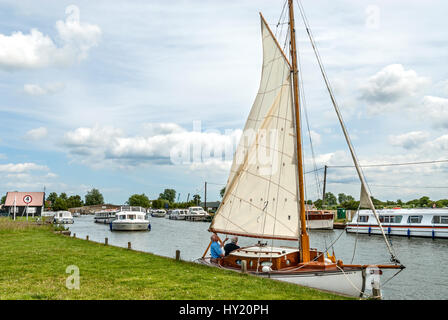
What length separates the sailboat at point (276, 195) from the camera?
1570cm

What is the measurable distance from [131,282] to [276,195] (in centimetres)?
779

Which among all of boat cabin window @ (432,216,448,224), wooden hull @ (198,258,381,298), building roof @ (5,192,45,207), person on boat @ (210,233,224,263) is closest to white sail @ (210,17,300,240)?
person on boat @ (210,233,224,263)

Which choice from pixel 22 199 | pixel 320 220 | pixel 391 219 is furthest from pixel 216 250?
pixel 22 199

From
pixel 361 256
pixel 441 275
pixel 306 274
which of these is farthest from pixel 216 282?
pixel 361 256

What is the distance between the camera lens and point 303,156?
59.7 feet

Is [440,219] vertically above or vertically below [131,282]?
above

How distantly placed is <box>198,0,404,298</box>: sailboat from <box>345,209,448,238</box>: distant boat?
32520 mm

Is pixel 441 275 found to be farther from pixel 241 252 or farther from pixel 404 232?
pixel 404 232

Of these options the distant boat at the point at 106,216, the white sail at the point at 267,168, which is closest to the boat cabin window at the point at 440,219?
the white sail at the point at 267,168

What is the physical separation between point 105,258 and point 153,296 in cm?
964

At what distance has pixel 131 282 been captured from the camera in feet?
42.7

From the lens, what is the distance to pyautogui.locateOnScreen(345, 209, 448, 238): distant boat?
50031mm

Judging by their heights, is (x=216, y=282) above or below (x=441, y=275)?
above

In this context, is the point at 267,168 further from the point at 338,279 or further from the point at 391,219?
the point at 391,219
